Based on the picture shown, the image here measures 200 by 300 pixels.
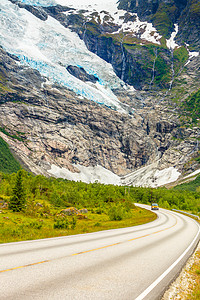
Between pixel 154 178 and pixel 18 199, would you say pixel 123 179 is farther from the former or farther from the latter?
pixel 18 199

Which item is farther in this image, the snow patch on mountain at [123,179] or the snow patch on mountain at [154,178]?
the snow patch on mountain at [154,178]

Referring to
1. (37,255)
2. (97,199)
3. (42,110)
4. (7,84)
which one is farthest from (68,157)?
(37,255)

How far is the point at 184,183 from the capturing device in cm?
15700

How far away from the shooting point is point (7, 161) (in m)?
143

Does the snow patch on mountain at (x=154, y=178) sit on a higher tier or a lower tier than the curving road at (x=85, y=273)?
higher

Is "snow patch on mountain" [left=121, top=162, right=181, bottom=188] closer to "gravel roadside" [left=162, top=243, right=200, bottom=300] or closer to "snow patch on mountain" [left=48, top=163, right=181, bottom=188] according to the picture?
"snow patch on mountain" [left=48, top=163, right=181, bottom=188]

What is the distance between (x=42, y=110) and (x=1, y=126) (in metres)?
35.3

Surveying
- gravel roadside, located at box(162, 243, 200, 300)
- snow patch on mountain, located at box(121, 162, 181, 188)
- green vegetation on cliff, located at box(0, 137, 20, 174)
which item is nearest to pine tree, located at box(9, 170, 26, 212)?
gravel roadside, located at box(162, 243, 200, 300)

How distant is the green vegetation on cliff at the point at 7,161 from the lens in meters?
138

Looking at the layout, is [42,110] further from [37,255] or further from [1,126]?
[37,255]

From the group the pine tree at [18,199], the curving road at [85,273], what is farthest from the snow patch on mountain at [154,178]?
the curving road at [85,273]

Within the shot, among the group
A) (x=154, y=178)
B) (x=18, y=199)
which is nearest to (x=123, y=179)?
(x=154, y=178)

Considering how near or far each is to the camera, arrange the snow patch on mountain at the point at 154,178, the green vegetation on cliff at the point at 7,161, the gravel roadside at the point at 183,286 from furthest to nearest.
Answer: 1. the snow patch on mountain at the point at 154,178
2. the green vegetation on cliff at the point at 7,161
3. the gravel roadside at the point at 183,286

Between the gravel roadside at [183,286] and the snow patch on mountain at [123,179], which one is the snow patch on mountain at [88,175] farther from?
the gravel roadside at [183,286]
